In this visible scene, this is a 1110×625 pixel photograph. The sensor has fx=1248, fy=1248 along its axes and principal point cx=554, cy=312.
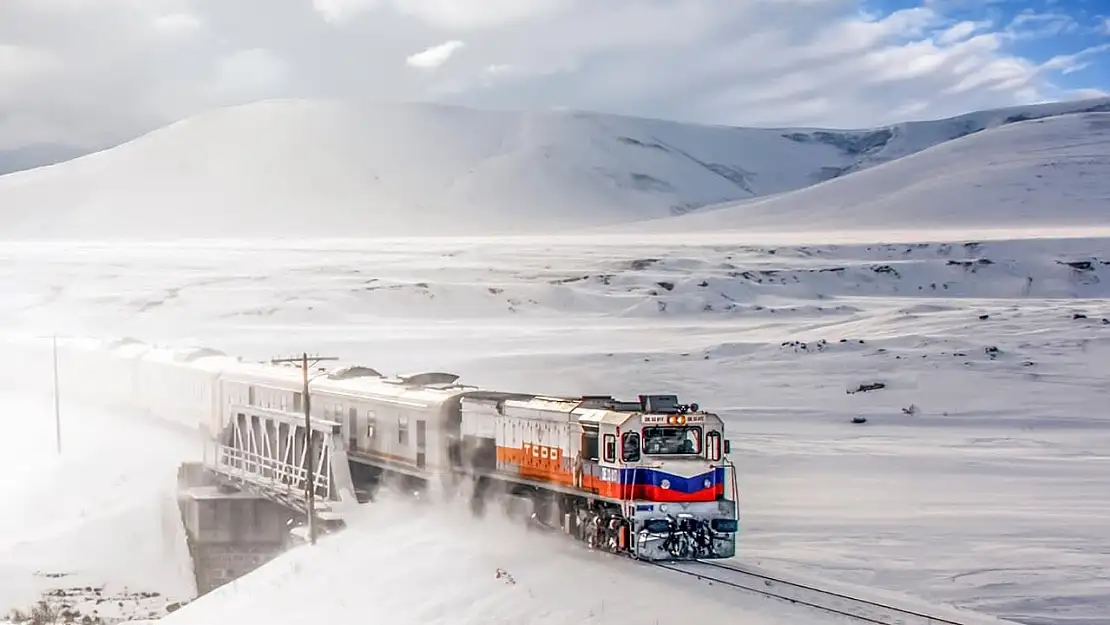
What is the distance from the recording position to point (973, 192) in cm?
15288

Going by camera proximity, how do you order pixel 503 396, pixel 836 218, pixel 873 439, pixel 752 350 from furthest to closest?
pixel 836 218, pixel 752 350, pixel 873 439, pixel 503 396

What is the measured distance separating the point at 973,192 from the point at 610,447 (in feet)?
461

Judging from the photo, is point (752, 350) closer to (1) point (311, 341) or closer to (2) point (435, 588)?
(1) point (311, 341)

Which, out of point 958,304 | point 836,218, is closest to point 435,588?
point 958,304

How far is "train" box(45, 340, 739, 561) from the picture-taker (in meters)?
22.7

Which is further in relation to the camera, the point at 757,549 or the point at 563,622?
the point at 757,549

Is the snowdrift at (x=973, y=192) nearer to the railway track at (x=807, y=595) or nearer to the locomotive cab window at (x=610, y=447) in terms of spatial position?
the locomotive cab window at (x=610, y=447)

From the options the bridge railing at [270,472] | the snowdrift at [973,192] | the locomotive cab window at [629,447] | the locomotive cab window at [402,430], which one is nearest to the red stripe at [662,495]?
the locomotive cab window at [629,447]

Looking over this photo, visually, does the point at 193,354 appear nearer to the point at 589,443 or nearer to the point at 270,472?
the point at 270,472

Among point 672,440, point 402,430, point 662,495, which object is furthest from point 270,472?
point 662,495

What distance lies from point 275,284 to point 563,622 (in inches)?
3022

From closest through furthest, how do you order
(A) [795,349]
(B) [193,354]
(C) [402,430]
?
(C) [402,430] → (B) [193,354] → (A) [795,349]

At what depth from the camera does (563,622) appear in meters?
19.8

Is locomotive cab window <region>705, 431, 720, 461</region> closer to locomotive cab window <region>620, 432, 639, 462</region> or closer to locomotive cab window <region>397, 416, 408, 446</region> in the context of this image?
locomotive cab window <region>620, 432, 639, 462</region>
